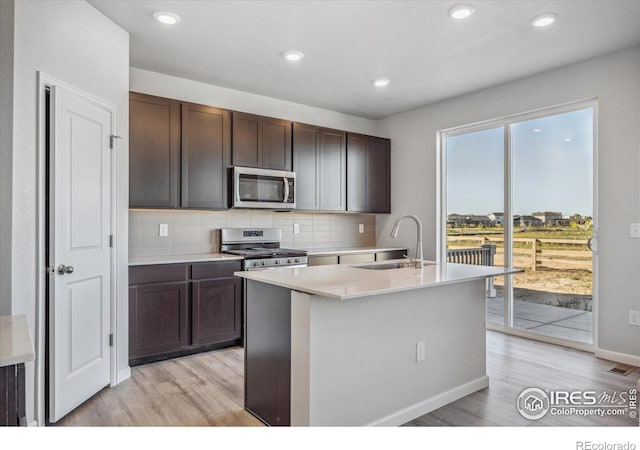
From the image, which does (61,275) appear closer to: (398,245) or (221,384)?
(221,384)

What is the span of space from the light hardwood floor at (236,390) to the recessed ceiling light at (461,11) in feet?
8.51

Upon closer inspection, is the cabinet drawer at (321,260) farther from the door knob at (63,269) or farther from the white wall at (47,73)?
the door knob at (63,269)

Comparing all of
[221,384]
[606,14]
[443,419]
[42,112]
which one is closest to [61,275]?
[42,112]

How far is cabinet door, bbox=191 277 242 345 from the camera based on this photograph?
362cm

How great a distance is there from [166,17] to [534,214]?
3737mm

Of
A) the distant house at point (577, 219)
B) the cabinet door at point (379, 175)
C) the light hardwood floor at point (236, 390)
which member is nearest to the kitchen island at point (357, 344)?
the light hardwood floor at point (236, 390)

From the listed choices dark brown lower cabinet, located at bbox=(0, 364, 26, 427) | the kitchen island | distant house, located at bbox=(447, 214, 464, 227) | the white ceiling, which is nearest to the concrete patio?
distant house, located at bbox=(447, 214, 464, 227)

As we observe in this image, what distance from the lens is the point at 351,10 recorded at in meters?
2.79

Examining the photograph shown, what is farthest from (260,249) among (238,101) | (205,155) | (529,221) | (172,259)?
(529,221)

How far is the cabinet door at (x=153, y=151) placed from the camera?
3.49 meters

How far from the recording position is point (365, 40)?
3.25 meters

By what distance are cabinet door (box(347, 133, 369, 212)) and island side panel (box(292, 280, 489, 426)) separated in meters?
2.51

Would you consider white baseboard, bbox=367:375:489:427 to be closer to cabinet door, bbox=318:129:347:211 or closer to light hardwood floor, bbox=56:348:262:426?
light hardwood floor, bbox=56:348:262:426

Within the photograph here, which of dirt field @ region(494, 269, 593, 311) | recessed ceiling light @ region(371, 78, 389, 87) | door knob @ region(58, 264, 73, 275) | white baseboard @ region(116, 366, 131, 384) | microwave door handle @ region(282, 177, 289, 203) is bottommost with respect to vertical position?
white baseboard @ region(116, 366, 131, 384)
